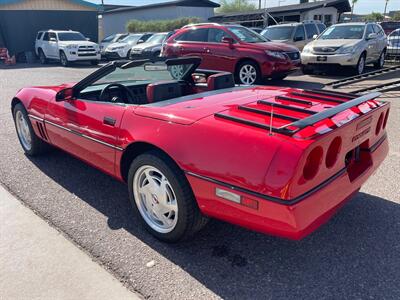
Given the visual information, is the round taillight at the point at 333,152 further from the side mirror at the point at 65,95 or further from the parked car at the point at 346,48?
the parked car at the point at 346,48

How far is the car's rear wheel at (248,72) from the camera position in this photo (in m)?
9.00

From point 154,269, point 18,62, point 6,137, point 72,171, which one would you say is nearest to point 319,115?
point 154,269

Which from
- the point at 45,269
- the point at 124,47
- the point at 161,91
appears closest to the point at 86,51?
the point at 124,47

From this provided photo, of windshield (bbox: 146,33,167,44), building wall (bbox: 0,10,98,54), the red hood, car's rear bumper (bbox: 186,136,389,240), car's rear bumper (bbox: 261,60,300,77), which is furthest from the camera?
building wall (bbox: 0,10,98,54)

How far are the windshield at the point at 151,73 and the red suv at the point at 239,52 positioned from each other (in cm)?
551

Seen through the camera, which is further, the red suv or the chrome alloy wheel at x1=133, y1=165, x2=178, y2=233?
the red suv

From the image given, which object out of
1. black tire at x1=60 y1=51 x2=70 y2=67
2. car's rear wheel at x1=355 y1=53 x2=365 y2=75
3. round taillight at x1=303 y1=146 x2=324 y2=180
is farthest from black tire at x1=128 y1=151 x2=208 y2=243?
black tire at x1=60 y1=51 x2=70 y2=67

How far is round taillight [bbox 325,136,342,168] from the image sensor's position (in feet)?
7.16

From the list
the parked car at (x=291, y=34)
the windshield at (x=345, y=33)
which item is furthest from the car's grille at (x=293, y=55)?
the parked car at (x=291, y=34)

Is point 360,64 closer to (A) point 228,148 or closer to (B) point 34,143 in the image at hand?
(B) point 34,143

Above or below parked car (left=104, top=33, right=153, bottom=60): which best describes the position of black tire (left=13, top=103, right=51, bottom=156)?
below

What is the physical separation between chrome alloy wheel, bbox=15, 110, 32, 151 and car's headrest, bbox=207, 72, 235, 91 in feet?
8.09

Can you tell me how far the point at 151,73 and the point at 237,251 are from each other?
1.99 m

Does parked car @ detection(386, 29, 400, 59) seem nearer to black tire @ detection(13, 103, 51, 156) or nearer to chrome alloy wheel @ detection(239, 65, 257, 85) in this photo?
chrome alloy wheel @ detection(239, 65, 257, 85)
